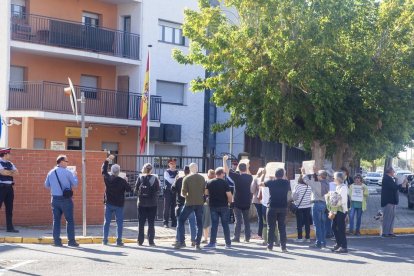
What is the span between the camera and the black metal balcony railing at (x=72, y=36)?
2808 centimetres

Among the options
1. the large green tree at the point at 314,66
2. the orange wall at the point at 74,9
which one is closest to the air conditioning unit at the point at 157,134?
the orange wall at the point at 74,9

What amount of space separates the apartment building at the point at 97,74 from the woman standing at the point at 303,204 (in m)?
12.6

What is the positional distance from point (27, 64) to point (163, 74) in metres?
6.13

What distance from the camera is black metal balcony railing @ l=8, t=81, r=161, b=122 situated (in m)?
28.0

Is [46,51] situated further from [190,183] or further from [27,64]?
[190,183]

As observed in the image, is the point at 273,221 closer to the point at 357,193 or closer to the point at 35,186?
the point at 357,193

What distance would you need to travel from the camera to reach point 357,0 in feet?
75.4

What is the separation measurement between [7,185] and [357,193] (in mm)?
9317

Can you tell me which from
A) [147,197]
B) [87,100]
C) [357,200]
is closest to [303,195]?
[357,200]

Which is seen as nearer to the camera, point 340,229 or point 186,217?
point 340,229

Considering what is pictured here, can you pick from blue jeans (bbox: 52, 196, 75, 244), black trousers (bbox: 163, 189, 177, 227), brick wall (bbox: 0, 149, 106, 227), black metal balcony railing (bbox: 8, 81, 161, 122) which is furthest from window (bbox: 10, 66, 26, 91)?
blue jeans (bbox: 52, 196, 75, 244)

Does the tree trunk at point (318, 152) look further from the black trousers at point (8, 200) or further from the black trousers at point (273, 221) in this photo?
the black trousers at point (8, 200)

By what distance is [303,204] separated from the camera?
18078 mm

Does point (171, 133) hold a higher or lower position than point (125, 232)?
higher
